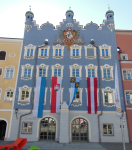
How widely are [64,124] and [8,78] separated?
A: 10.8 m

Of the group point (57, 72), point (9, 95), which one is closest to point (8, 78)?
point (9, 95)

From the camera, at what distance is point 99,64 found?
72.5 ft

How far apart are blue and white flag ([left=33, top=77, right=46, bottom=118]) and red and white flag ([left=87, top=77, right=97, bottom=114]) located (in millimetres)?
6694

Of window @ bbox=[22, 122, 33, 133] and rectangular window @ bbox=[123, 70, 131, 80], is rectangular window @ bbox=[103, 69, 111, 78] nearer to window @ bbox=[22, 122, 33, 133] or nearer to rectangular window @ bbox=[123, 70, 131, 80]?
rectangular window @ bbox=[123, 70, 131, 80]

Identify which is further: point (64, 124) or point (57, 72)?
point (57, 72)

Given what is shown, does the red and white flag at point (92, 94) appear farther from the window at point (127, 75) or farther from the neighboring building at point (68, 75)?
the window at point (127, 75)

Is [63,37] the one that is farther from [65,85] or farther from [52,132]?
[52,132]

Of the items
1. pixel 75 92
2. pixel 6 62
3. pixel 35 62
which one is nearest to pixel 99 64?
pixel 75 92

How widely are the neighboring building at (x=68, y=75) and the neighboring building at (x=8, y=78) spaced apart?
78 centimetres

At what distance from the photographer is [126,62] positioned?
72.9 ft

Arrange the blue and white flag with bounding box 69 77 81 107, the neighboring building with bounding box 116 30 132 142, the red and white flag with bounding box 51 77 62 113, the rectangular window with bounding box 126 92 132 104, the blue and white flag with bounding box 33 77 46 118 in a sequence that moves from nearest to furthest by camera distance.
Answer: the blue and white flag with bounding box 33 77 46 118 → the red and white flag with bounding box 51 77 62 113 → the neighboring building with bounding box 116 30 132 142 → the blue and white flag with bounding box 69 77 81 107 → the rectangular window with bounding box 126 92 132 104

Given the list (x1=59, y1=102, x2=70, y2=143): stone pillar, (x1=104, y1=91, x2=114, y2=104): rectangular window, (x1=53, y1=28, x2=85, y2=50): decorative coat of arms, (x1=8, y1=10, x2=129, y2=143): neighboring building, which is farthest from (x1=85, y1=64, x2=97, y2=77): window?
(x1=59, y1=102, x2=70, y2=143): stone pillar

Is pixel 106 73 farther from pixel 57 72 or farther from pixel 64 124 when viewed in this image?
pixel 64 124

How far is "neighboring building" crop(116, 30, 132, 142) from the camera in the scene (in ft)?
65.8
